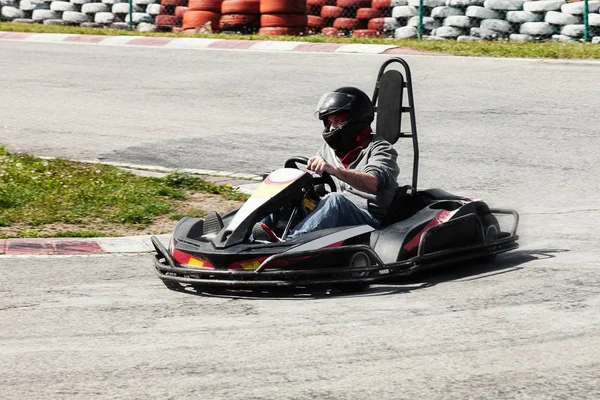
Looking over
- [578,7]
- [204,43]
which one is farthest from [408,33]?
[204,43]

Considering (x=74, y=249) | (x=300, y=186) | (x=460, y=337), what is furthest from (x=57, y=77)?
(x=460, y=337)

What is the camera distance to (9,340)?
500 centimetres

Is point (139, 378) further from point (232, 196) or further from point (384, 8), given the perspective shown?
point (384, 8)

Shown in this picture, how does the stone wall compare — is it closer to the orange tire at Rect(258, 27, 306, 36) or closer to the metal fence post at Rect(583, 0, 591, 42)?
the orange tire at Rect(258, 27, 306, 36)

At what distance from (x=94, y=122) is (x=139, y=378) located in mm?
7789

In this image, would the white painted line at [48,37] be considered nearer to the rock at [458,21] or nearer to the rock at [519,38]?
the rock at [458,21]

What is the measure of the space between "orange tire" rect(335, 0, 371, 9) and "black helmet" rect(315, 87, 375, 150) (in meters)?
11.4

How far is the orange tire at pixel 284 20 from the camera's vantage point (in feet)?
57.1

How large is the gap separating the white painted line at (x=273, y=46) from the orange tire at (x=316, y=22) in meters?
Result: 1.71

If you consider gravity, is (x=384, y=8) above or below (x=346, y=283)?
above

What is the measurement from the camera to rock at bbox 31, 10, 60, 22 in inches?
812

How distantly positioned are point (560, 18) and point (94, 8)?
28.6 feet

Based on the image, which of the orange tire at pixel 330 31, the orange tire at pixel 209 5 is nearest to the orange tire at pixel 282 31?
the orange tire at pixel 330 31

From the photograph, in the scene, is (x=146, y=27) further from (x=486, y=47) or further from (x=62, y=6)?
(x=486, y=47)
